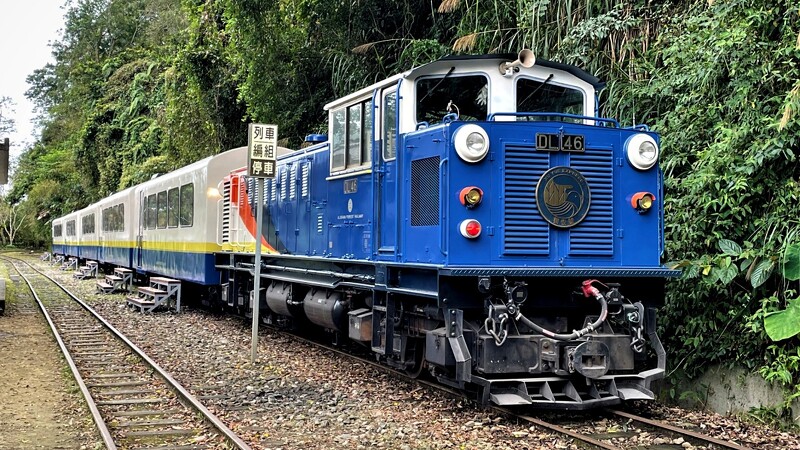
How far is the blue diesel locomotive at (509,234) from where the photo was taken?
638 centimetres

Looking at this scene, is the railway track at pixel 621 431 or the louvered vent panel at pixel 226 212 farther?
the louvered vent panel at pixel 226 212

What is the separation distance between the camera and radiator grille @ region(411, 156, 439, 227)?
6684mm

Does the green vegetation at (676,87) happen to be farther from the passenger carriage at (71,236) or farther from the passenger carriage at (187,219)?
the passenger carriage at (71,236)

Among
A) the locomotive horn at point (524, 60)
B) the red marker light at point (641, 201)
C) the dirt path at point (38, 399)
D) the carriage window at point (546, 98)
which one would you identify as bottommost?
the dirt path at point (38, 399)

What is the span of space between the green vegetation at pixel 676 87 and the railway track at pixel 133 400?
15.0 feet

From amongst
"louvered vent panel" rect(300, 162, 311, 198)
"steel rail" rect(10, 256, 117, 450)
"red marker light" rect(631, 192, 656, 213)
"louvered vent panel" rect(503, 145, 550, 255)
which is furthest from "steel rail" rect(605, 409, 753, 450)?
"louvered vent panel" rect(300, 162, 311, 198)

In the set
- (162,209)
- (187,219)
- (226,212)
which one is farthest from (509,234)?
(162,209)

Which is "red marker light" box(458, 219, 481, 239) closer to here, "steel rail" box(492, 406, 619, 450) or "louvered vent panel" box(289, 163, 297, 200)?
"steel rail" box(492, 406, 619, 450)

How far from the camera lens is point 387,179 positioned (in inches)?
296

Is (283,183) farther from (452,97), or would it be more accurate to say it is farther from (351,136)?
(452,97)

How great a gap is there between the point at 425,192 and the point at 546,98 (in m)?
1.73

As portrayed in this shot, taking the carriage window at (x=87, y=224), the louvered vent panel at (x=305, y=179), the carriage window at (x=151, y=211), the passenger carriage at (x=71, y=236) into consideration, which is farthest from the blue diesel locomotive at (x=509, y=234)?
the passenger carriage at (x=71, y=236)

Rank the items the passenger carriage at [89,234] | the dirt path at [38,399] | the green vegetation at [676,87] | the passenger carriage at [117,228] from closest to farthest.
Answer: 1. the dirt path at [38,399]
2. the green vegetation at [676,87]
3. the passenger carriage at [117,228]
4. the passenger carriage at [89,234]

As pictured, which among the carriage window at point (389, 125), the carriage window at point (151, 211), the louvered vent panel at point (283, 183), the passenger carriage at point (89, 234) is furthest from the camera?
the passenger carriage at point (89, 234)
